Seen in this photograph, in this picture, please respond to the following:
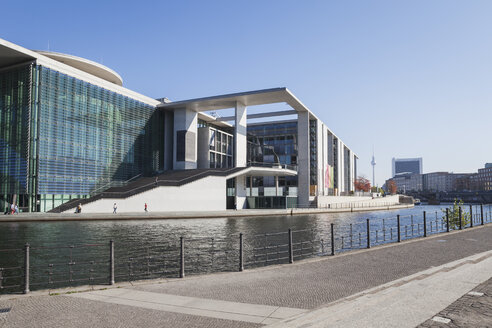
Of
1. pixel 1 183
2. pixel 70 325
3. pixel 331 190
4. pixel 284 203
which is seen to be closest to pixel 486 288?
pixel 70 325

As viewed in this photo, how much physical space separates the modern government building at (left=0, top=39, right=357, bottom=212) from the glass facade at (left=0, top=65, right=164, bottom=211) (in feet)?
0.38

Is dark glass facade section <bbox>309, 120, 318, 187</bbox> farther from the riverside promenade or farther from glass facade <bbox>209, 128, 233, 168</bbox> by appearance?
the riverside promenade

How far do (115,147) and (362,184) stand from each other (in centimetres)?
11944

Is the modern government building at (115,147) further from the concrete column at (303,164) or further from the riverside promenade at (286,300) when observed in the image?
the riverside promenade at (286,300)

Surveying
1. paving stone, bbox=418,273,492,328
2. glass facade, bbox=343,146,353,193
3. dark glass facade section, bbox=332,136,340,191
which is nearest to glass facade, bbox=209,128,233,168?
dark glass facade section, bbox=332,136,340,191

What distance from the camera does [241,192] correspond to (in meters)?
63.2

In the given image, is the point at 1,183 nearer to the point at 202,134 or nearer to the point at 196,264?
the point at 202,134

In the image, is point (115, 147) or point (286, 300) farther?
point (115, 147)

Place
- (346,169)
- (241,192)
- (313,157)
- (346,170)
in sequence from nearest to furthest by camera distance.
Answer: (241,192)
(313,157)
(346,170)
(346,169)

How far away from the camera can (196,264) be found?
14562mm

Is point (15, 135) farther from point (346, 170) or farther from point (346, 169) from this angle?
point (346, 169)

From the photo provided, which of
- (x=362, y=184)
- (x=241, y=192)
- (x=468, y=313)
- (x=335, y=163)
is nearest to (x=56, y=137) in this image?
(x=241, y=192)

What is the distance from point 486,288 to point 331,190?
8887 cm

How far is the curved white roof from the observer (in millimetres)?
50375
